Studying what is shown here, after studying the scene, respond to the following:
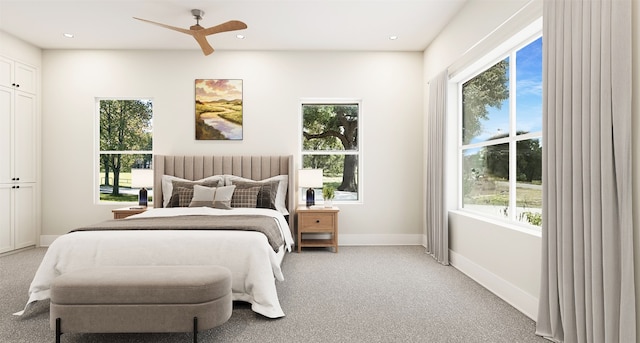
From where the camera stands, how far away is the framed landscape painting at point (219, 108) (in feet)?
17.7

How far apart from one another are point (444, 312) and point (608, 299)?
3.74 feet

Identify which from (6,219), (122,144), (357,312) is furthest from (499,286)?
(6,219)

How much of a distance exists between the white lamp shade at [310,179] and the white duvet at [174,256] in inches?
89.2

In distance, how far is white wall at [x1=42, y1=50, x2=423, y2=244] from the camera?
541 centimetres

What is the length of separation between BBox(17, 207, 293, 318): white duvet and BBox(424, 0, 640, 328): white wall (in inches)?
74.1

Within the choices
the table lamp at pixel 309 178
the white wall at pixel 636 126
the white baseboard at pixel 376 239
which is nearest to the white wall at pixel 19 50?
the table lamp at pixel 309 178

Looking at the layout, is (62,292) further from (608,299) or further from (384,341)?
(608,299)

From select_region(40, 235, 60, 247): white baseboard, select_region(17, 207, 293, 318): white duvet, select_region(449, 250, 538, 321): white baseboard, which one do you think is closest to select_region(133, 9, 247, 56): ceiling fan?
select_region(17, 207, 293, 318): white duvet

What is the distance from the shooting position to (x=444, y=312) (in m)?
2.83

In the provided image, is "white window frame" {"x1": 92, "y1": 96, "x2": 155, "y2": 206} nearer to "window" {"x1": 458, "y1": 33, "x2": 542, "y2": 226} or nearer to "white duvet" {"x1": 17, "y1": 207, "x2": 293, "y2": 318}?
"white duvet" {"x1": 17, "y1": 207, "x2": 293, "y2": 318}

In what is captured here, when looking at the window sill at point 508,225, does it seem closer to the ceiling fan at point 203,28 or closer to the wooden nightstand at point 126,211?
the ceiling fan at point 203,28

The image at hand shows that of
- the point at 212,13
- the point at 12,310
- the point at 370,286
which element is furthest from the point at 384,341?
the point at 212,13

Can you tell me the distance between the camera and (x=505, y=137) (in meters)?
3.44

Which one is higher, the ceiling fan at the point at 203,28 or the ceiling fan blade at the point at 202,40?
the ceiling fan at the point at 203,28
